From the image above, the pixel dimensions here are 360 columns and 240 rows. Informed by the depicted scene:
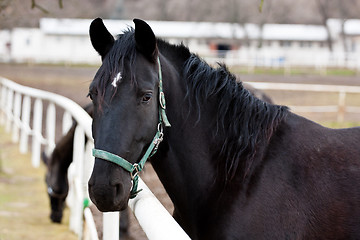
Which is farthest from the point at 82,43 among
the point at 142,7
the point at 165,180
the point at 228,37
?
the point at 165,180

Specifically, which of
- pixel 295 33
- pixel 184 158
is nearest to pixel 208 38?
pixel 295 33

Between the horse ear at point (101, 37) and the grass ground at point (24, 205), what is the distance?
2.91m

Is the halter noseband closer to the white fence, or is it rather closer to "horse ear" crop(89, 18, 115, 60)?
the white fence

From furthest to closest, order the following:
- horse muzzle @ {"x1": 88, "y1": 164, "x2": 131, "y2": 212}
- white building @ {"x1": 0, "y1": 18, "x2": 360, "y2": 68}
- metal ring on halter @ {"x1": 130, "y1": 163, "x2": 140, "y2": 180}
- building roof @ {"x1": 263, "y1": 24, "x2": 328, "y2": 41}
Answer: building roof @ {"x1": 263, "y1": 24, "x2": 328, "y2": 41}
white building @ {"x1": 0, "y1": 18, "x2": 360, "y2": 68}
metal ring on halter @ {"x1": 130, "y1": 163, "x2": 140, "y2": 180}
horse muzzle @ {"x1": 88, "y1": 164, "x2": 131, "y2": 212}

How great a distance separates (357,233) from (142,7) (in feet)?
196

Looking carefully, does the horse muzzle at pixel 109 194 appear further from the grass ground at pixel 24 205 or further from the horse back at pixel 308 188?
the grass ground at pixel 24 205

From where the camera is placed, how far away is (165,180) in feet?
10.3

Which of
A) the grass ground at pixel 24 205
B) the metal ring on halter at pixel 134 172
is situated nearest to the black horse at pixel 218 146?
the metal ring on halter at pixel 134 172

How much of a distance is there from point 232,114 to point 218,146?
21cm

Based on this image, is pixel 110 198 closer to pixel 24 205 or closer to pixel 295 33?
pixel 24 205

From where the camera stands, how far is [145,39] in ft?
9.30

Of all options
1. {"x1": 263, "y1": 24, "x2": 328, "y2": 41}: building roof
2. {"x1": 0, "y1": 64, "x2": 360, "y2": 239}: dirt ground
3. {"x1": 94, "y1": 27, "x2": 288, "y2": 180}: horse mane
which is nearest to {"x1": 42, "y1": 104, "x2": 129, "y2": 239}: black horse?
{"x1": 94, "y1": 27, "x2": 288, "y2": 180}: horse mane

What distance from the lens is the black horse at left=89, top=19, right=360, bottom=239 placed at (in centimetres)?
275

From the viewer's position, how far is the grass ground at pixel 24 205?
5.55 meters
